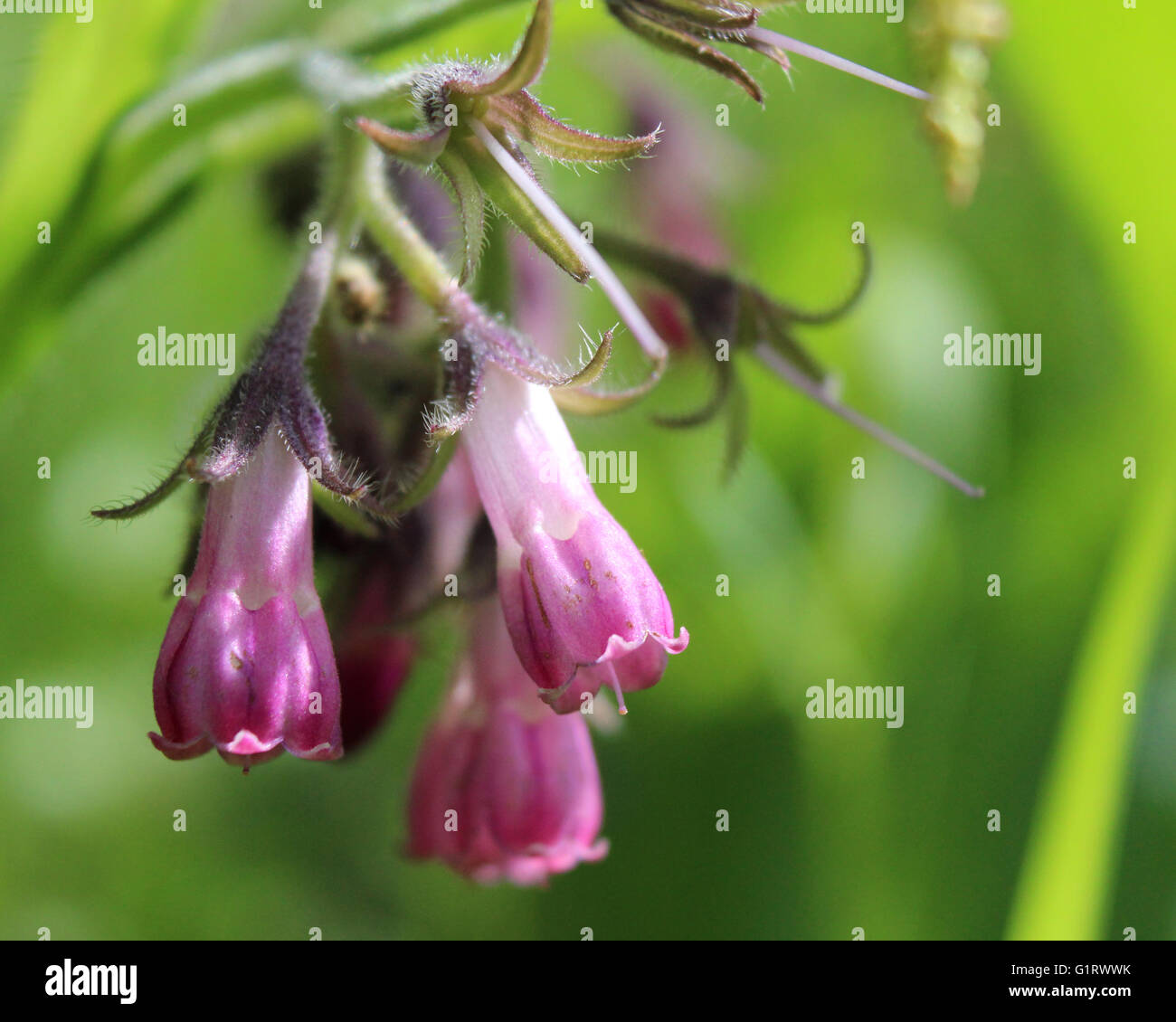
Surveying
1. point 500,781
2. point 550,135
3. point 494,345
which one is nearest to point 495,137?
point 550,135

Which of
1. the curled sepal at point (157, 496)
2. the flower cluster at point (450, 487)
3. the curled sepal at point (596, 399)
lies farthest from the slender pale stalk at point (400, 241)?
the curled sepal at point (157, 496)

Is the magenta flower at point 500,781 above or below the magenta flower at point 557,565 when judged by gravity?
below

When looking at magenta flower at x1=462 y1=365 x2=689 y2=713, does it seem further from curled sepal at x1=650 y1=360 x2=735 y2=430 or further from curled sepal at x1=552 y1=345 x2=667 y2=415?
curled sepal at x1=650 y1=360 x2=735 y2=430

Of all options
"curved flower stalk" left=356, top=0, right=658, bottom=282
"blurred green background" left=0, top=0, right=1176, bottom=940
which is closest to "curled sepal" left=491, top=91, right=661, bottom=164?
"curved flower stalk" left=356, top=0, right=658, bottom=282

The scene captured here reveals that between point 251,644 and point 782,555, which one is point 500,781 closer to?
point 251,644

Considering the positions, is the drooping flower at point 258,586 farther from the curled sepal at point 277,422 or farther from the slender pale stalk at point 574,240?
the slender pale stalk at point 574,240

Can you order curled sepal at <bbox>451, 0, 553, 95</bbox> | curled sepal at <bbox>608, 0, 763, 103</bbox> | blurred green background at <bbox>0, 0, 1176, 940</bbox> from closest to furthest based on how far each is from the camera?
curled sepal at <bbox>451, 0, 553, 95</bbox> → curled sepal at <bbox>608, 0, 763, 103</bbox> → blurred green background at <bbox>0, 0, 1176, 940</bbox>
